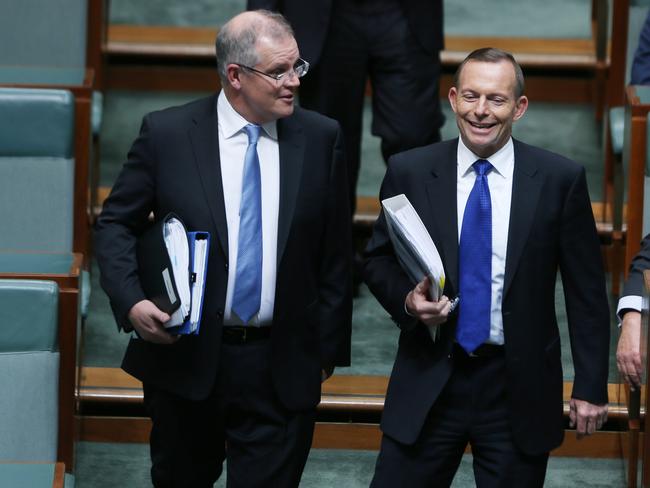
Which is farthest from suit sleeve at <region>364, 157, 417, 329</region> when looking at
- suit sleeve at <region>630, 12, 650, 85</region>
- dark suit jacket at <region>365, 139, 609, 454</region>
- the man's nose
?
suit sleeve at <region>630, 12, 650, 85</region>

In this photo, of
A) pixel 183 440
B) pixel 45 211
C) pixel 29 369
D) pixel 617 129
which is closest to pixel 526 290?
pixel 183 440

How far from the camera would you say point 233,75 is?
1.53 meters

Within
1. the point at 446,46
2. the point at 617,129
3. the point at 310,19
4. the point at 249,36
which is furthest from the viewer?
the point at 446,46

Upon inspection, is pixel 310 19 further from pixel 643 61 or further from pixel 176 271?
pixel 176 271

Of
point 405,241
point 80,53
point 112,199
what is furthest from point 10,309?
point 80,53

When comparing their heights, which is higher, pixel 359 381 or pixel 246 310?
pixel 246 310

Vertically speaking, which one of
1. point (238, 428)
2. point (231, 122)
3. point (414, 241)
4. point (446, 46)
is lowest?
point (238, 428)

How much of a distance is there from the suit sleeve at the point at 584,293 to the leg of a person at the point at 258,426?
0.95ft

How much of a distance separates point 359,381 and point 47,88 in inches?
23.9

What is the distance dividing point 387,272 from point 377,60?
817 millimetres

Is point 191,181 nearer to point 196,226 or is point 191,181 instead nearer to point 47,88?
point 196,226

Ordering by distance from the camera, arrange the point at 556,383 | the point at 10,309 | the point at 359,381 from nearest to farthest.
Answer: the point at 556,383, the point at 10,309, the point at 359,381

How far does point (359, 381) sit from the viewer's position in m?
2.12

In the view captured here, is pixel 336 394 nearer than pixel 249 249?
No
